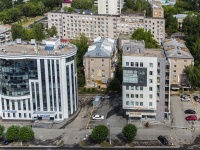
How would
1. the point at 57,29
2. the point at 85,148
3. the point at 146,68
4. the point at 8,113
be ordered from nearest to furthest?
the point at 85,148
the point at 146,68
the point at 8,113
the point at 57,29

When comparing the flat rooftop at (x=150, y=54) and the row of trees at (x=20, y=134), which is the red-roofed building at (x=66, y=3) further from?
the row of trees at (x=20, y=134)

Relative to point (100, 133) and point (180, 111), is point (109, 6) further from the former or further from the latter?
point (100, 133)

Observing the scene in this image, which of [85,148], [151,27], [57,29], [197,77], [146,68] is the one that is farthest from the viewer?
[57,29]

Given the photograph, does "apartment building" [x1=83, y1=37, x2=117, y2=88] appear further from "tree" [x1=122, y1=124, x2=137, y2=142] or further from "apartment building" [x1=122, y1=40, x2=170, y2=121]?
"tree" [x1=122, y1=124, x2=137, y2=142]

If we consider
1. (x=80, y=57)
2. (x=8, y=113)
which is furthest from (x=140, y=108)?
(x=80, y=57)

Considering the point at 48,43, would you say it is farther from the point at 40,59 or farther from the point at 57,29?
the point at 57,29

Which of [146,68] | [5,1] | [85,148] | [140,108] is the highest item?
[5,1]

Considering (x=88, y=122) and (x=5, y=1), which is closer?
(x=88, y=122)

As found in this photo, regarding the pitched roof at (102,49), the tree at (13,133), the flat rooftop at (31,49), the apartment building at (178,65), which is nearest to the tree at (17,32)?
the pitched roof at (102,49)
